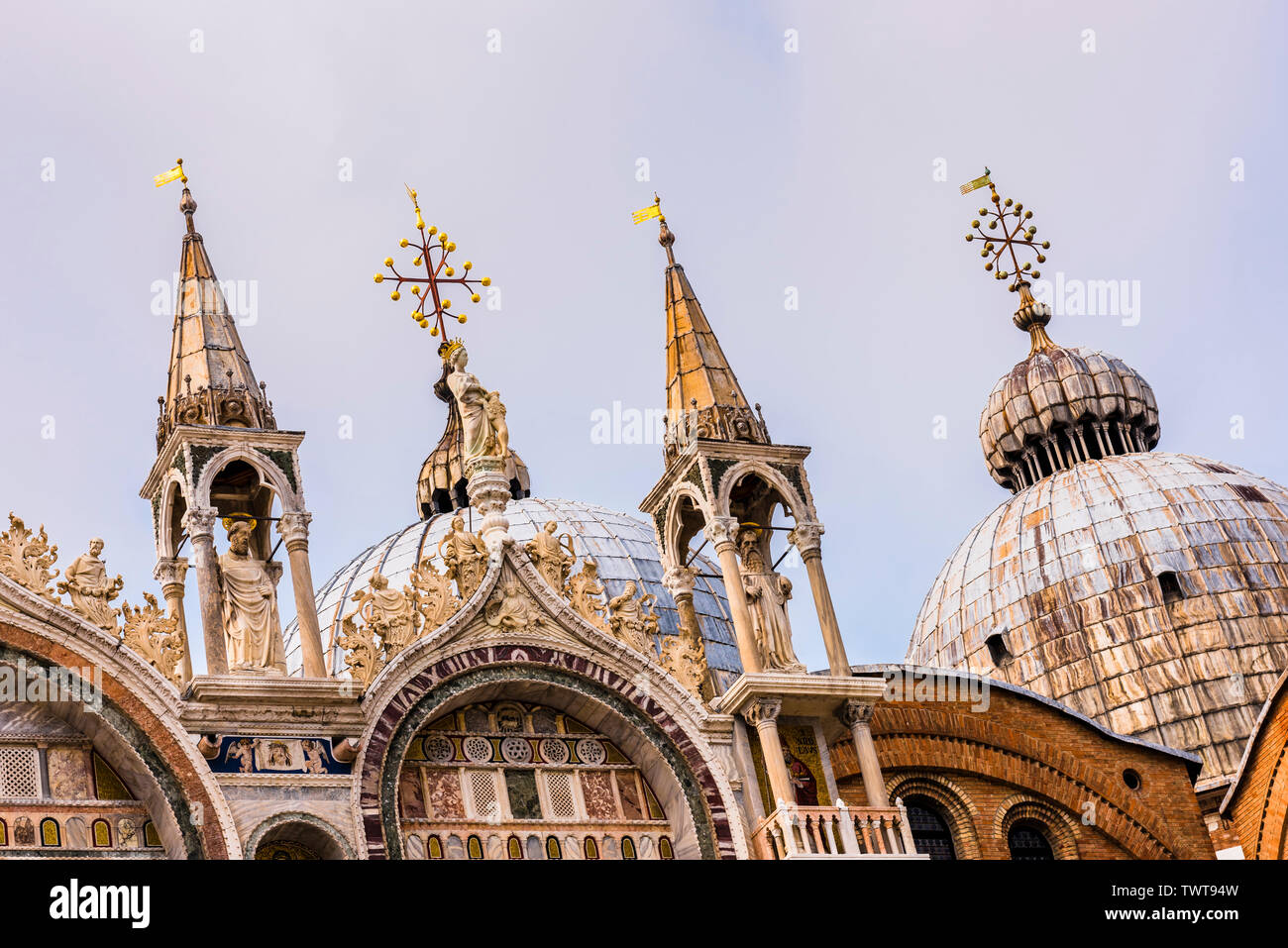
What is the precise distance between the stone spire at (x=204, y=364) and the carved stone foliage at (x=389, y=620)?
2.82 meters

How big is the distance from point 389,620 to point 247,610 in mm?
1741

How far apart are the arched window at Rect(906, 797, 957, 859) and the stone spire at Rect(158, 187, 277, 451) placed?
11.5 metres

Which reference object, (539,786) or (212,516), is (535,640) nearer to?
(539,786)

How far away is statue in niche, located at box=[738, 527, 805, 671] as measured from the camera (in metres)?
29.9

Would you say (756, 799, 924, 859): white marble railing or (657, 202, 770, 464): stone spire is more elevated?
(657, 202, 770, 464): stone spire

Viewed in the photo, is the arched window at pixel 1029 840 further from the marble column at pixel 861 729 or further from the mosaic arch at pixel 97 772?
the mosaic arch at pixel 97 772

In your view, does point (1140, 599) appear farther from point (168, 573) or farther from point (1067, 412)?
point (168, 573)

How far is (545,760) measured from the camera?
28.1m

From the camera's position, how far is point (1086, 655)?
2079 inches

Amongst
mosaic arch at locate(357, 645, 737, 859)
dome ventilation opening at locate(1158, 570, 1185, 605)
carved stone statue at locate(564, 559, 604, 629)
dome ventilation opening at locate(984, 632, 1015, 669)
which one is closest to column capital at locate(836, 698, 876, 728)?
mosaic arch at locate(357, 645, 737, 859)

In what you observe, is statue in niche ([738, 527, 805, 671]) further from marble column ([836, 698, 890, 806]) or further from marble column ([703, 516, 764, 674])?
marble column ([836, 698, 890, 806])

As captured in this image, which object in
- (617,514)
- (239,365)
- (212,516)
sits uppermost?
(617,514)

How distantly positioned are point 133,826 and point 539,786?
200 inches
